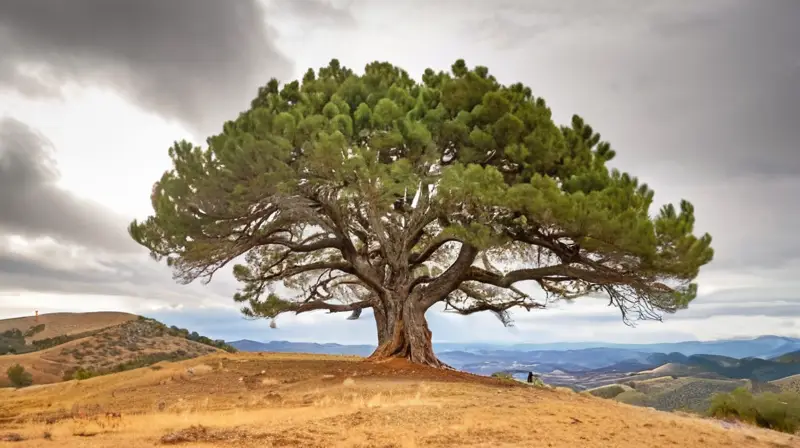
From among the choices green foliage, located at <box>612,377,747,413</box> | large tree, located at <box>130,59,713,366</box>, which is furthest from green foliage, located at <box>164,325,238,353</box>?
green foliage, located at <box>612,377,747,413</box>

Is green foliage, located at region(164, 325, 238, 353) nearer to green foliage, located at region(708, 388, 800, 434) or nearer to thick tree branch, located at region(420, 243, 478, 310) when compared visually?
thick tree branch, located at region(420, 243, 478, 310)

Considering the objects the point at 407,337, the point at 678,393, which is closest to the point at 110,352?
the point at 407,337

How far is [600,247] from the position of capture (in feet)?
47.4

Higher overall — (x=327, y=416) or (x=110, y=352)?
(x=110, y=352)

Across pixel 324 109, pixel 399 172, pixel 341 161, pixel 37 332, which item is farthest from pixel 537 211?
pixel 37 332

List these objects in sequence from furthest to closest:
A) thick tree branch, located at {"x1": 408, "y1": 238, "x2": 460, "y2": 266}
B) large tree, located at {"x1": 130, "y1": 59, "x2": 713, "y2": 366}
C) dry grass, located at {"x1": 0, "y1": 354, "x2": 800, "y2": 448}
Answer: thick tree branch, located at {"x1": 408, "y1": 238, "x2": 460, "y2": 266}
large tree, located at {"x1": 130, "y1": 59, "x2": 713, "y2": 366}
dry grass, located at {"x1": 0, "y1": 354, "x2": 800, "y2": 448}

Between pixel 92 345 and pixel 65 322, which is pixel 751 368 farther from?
pixel 65 322

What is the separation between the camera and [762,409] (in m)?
12.3

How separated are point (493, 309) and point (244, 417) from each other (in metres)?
14.0

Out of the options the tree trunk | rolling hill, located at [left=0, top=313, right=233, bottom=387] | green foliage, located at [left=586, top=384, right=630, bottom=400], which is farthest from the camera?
rolling hill, located at [left=0, top=313, right=233, bottom=387]

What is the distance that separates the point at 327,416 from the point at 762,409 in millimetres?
9380

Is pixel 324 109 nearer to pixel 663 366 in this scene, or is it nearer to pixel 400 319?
pixel 400 319

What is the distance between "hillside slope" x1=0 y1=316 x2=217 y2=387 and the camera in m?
25.4

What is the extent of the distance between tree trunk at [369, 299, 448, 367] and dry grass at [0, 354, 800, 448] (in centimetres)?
227
